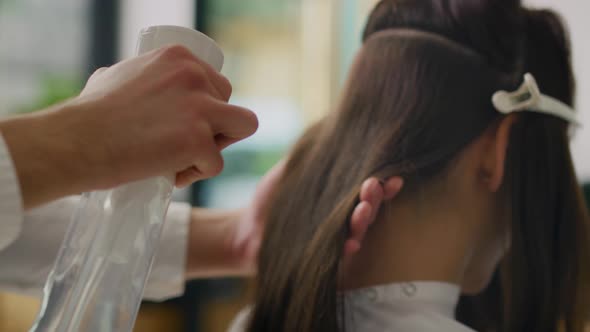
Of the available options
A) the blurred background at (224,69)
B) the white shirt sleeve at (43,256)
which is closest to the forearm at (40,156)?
the white shirt sleeve at (43,256)

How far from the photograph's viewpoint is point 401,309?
2.08ft

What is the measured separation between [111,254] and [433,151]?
347mm

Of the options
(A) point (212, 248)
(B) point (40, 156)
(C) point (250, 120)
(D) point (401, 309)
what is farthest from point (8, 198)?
(A) point (212, 248)

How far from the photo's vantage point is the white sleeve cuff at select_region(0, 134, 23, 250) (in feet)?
1.16

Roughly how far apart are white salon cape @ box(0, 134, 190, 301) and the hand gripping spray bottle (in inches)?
9.8

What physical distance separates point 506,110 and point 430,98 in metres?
0.07

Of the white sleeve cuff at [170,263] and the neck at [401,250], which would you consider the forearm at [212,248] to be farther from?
the neck at [401,250]

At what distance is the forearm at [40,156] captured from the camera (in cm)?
37

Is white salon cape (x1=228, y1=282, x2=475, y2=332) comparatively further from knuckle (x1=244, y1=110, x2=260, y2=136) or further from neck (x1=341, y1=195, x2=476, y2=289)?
knuckle (x1=244, y1=110, x2=260, y2=136)

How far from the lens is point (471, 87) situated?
657 millimetres

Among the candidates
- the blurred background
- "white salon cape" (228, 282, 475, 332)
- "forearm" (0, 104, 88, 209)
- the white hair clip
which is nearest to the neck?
"white salon cape" (228, 282, 475, 332)

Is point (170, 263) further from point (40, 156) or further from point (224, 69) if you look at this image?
point (224, 69)

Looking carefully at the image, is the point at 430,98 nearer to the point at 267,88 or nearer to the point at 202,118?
the point at 202,118

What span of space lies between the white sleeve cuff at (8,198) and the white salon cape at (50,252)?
0.29 metres
